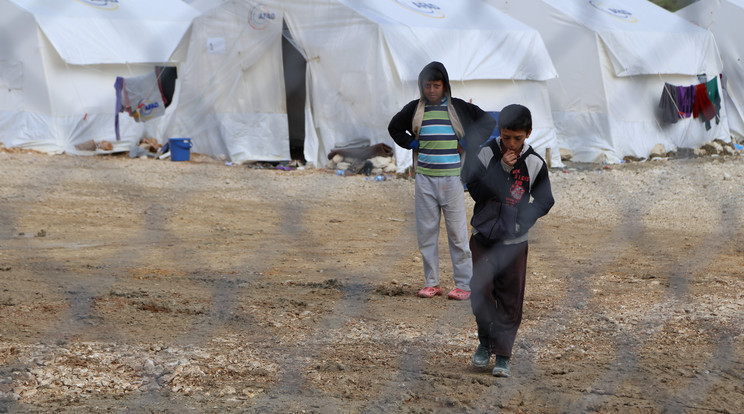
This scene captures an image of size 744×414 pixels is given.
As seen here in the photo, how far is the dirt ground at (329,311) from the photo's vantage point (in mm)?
2072

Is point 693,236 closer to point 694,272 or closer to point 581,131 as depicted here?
point 694,272

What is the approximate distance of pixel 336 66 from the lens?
28.2 ft

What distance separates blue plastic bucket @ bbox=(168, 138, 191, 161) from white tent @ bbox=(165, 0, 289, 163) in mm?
409

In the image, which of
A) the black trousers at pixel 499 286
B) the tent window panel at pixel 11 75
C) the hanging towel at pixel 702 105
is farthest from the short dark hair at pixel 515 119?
the hanging towel at pixel 702 105

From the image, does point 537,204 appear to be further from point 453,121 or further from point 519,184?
point 453,121

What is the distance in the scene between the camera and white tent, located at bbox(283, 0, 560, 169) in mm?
8102

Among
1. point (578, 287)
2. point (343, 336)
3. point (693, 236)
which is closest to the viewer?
point (343, 336)

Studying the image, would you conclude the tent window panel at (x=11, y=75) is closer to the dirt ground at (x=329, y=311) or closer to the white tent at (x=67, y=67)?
the white tent at (x=67, y=67)

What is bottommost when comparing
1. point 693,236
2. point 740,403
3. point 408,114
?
point 693,236

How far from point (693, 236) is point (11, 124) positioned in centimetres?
777

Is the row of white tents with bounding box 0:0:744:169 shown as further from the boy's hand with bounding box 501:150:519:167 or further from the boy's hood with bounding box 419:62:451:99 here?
the boy's hand with bounding box 501:150:519:167

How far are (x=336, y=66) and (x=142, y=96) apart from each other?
7.79 ft

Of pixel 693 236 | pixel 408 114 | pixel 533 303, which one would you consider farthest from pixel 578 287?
pixel 693 236

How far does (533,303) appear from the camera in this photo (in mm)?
3309
